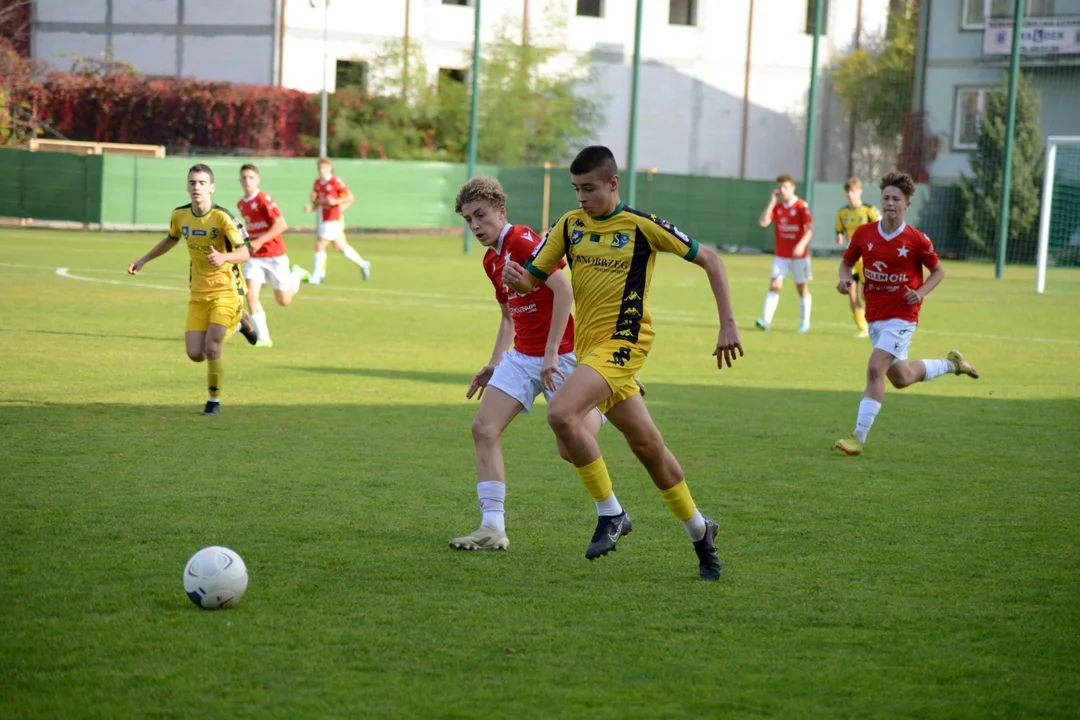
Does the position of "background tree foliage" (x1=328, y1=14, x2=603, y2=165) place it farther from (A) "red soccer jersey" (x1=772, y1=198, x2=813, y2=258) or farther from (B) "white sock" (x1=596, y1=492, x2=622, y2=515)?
(B) "white sock" (x1=596, y1=492, x2=622, y2=515)

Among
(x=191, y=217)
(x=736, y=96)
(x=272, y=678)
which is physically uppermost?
(x=736, y=96)

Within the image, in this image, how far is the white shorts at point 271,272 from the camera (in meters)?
16.1

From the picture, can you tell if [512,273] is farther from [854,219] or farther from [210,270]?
[854,219]

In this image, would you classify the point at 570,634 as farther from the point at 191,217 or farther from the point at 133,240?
the point at 133,240

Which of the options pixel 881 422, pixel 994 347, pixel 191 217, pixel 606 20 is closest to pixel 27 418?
pixel 191 217

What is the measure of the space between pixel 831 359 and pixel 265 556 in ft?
34.9

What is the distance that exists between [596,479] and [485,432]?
0.70m

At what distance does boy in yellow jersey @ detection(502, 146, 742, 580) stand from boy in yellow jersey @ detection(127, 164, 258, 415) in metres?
4.96

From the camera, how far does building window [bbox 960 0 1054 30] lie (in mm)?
40531

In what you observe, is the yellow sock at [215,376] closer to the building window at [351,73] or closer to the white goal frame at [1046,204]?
the white goal frame at [1046,204]

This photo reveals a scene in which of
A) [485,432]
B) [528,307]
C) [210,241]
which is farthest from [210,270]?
[485,432]

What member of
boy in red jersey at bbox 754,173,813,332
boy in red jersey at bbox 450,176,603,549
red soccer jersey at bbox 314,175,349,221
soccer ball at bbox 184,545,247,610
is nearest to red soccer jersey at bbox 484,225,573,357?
boy in red jersey at bbox 450,176,603,549

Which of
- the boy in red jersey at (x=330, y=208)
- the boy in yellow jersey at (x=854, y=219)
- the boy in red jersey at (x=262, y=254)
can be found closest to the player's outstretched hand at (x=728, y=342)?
the boy in red jersey at (x=262, y=254)

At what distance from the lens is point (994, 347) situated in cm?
1748
